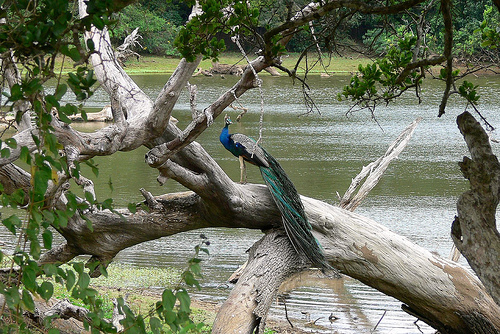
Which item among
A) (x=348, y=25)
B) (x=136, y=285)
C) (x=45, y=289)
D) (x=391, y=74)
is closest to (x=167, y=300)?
(x=45, y=289)

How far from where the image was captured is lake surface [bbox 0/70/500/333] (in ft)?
21.7

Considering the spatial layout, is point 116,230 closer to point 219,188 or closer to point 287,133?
point 219,188

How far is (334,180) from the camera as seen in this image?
36.8 ft

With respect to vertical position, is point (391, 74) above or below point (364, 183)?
above

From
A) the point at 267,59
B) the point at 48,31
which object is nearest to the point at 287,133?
the point at 267,59

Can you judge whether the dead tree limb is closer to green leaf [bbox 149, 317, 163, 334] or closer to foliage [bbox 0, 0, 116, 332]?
green leaf [bbox 149, 317, 163, 334]

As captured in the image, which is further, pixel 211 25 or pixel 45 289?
pixel 211 25

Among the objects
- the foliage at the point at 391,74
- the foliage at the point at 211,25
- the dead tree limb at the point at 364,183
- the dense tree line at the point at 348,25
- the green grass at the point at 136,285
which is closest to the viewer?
the foliage at the point at 211,25

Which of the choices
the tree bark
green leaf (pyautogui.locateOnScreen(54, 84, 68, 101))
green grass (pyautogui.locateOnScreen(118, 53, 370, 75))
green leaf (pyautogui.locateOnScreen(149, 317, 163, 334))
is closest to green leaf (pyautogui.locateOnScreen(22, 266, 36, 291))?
green leaf (pyautogui.locateOnScreen(149, 317, 163, 334))

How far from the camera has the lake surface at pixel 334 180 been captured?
6.62 meters

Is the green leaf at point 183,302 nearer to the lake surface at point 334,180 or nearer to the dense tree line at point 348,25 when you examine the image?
the dense tree line at point 348,25

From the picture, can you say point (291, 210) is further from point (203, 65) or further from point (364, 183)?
point (203, 65)

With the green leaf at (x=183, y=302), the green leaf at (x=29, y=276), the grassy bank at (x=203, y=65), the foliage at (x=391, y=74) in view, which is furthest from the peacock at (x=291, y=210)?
the grassy bank at (x=203, y=65)

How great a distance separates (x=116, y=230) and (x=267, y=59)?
2.40m
